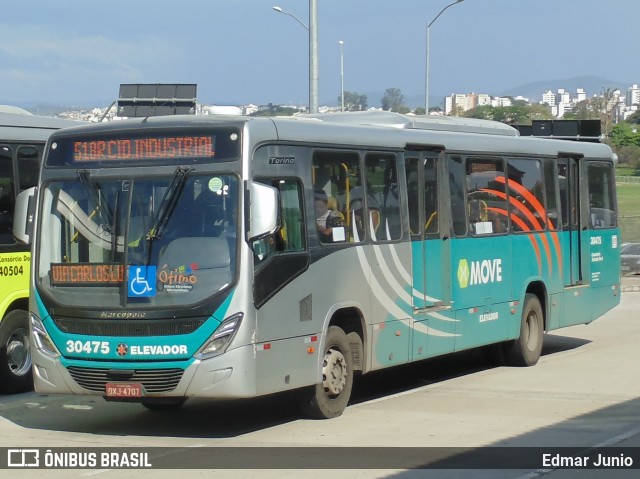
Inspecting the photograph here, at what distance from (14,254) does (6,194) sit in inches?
29.4

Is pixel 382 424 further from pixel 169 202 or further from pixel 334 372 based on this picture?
pixel 169 202

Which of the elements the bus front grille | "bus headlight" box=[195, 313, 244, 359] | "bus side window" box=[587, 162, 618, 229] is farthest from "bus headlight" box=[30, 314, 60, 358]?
"bus side window" box=[587, 162, 618, 229]

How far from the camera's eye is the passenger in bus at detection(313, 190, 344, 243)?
40.6 ft

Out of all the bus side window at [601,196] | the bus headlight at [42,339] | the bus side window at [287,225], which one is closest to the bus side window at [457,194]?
the bus side window at [287,225]

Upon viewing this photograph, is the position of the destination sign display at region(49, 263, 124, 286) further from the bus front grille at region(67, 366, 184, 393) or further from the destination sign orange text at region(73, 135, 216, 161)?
the destination sign orange text at region(73, 135, 216, 161)

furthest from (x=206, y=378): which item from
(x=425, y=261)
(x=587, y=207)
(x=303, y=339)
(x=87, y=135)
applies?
(x=587, y=207)

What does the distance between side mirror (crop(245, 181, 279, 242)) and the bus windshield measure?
6.0 inches

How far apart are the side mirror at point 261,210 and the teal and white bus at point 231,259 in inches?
0.5

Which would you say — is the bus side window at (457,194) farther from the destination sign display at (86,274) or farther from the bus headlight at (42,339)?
the bus headlight at (42,339)

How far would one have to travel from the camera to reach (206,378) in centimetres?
1105

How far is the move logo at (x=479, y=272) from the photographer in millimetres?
15250

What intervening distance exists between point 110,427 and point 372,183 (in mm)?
3802

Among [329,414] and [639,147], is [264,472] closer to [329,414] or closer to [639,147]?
[329,414]

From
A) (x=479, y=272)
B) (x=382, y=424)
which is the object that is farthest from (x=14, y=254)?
(x=479, y=272)
